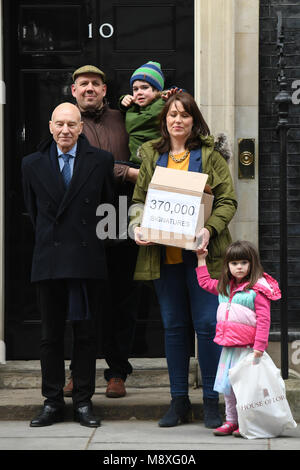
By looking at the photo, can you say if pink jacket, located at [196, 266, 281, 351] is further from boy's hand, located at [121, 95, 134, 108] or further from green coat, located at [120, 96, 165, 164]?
boy's hand, located at [121, 95, 134, 108]

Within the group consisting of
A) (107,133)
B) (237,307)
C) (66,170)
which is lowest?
(237,307)

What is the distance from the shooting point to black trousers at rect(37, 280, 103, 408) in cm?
624

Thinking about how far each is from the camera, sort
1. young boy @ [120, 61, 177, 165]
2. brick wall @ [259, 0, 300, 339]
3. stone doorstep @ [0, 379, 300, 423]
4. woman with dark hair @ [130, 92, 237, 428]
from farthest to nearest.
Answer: brick wall @ [259, 0, 300, 339]
young boy @ [120, 61, 177, 165]
stone doorstep @ [0, 379, 300, 423]
woman with dark hair @ [130, 92, 237, 428]

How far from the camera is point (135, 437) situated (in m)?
6.00

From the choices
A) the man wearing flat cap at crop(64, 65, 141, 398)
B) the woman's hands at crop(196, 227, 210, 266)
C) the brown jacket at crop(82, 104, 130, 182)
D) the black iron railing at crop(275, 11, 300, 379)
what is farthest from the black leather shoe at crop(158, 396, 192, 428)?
the brown jacket at crop(82, 104, 130, 182)

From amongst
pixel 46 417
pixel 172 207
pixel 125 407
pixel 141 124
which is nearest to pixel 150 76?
pixel 141 124

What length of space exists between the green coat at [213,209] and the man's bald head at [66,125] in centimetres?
46

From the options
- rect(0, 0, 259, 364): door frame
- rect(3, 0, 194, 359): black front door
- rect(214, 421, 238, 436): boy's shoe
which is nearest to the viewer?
rect(214, 421, 238, 436): boy's shoe

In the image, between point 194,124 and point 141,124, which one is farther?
point 141,124

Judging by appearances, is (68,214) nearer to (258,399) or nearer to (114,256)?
(114,256)

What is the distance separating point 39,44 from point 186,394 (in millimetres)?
2966

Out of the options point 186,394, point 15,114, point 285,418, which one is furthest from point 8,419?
point 15,114

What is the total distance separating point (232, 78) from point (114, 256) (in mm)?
1632

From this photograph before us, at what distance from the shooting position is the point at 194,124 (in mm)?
6281
